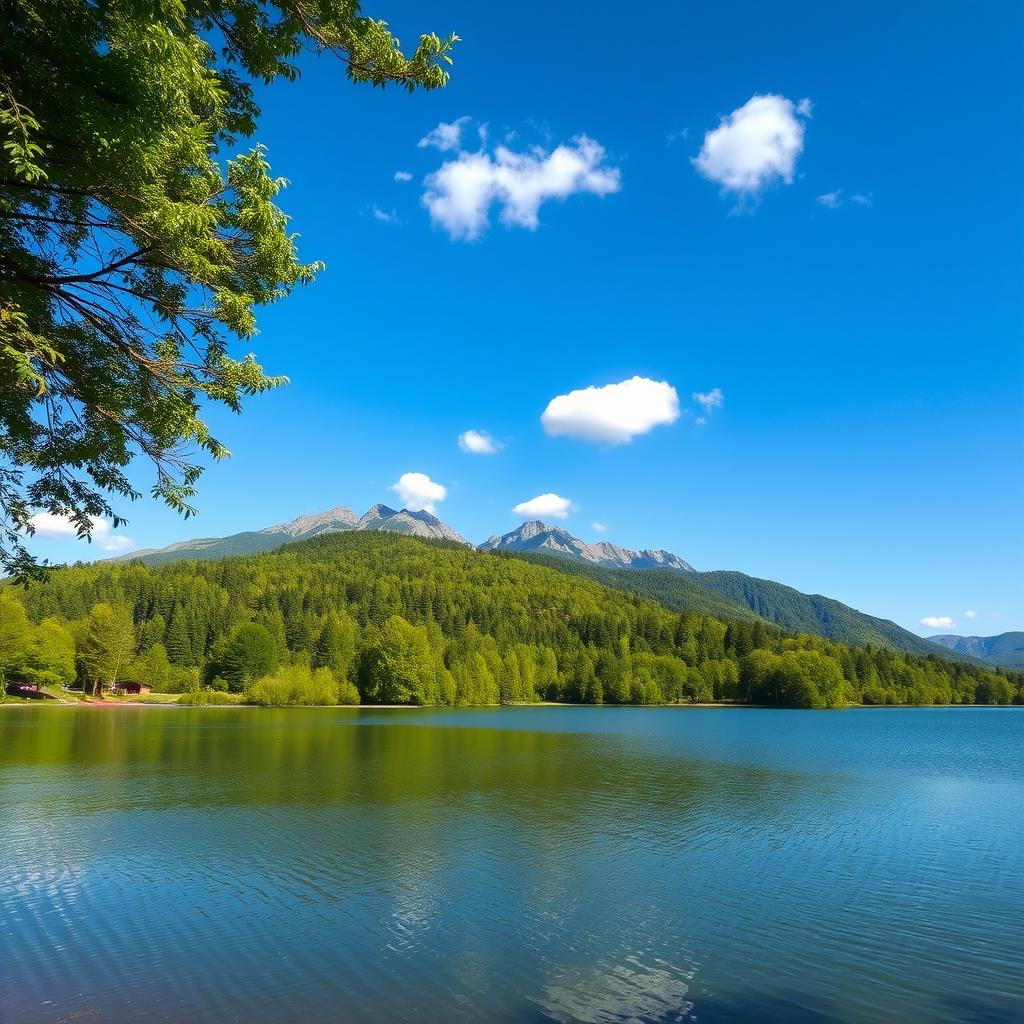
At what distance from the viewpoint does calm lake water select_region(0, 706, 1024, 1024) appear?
1371cm

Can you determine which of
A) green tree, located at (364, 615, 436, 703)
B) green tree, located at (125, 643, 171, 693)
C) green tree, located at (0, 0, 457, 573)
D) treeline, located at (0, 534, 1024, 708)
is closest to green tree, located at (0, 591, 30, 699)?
treeline, located at (0, 534, 1024, 708)

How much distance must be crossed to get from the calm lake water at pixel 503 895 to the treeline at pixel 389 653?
89.1 meters

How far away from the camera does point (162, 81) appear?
8.62 meters

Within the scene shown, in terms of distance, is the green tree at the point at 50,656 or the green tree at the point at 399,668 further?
the green tree at the point at 399,668

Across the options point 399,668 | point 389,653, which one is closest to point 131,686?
point 389,653

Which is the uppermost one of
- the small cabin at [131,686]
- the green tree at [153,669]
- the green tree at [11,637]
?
the green tree at [11,637]

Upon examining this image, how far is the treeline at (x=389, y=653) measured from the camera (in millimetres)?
129000

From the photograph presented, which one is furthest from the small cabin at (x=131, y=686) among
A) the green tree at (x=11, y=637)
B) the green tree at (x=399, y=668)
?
the green tree at (x=399, y=668)

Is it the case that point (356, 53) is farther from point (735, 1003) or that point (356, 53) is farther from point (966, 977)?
point (966, 977)

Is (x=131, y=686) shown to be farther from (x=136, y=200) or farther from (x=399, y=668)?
(x=136, y=200)

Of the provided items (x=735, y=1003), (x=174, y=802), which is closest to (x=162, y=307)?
(x=735, y=1003)

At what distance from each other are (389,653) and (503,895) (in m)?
119

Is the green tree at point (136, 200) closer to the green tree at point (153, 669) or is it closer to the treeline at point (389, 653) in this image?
the treeline at point (389, 653)

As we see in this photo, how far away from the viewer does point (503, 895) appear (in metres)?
19.8
